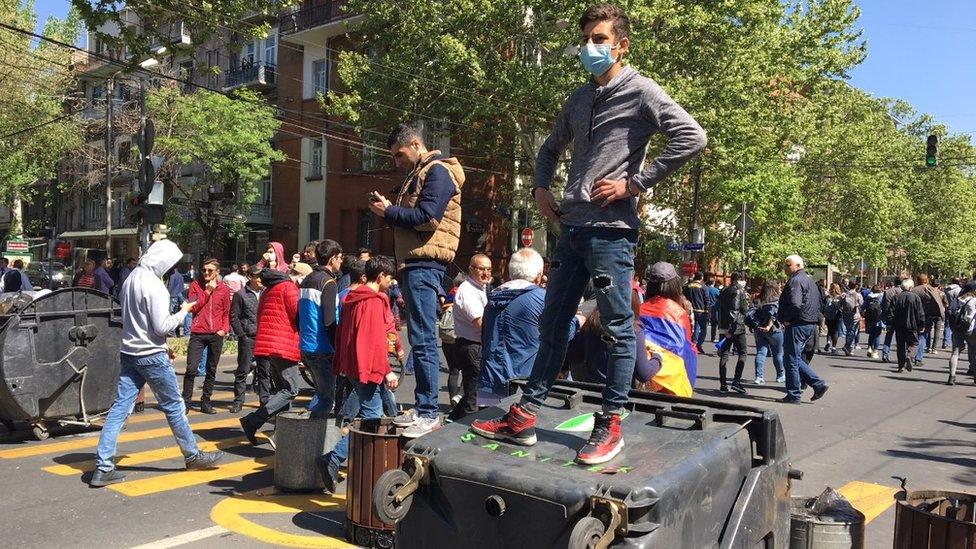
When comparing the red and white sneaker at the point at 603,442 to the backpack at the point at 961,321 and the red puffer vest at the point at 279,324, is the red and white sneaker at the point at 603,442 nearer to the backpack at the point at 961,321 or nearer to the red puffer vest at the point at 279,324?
the red puffer vest at the point at 279,324

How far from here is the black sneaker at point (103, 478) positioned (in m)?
6.46

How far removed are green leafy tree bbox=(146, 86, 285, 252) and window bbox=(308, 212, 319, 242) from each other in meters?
3.84

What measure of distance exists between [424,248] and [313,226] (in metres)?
36.2

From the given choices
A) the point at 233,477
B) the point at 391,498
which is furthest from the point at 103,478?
the point at 391,498

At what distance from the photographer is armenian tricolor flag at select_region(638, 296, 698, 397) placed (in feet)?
17.6

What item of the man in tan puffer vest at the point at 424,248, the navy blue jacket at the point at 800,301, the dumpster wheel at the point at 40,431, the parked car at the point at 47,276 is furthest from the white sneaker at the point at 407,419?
the parked car at the point at 47,276

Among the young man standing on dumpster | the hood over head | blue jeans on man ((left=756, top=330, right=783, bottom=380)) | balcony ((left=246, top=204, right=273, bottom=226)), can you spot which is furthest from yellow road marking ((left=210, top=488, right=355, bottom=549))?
balcony ((left=246, top=204, right=273, bottom=226))

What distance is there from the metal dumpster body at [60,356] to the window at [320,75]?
3121 cm

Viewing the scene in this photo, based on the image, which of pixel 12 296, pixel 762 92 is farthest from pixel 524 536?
pixel 762 92

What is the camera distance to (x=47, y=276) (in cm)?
3231

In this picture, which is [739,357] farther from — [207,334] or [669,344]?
[207,334]

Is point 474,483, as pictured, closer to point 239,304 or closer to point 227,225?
point 239,304

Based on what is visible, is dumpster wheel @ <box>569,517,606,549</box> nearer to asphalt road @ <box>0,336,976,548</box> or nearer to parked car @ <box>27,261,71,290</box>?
asphalt road @ <box>0,336,976,548</box>

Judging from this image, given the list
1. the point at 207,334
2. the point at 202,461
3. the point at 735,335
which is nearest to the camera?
the point at 202,461
